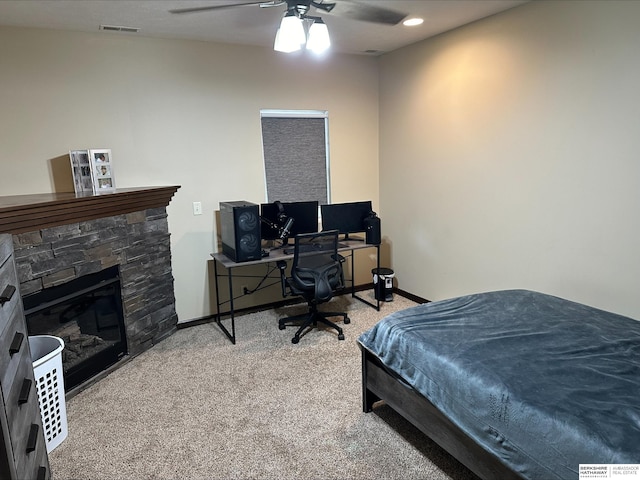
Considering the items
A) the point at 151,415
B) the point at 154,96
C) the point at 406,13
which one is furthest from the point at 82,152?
the point at 406,13

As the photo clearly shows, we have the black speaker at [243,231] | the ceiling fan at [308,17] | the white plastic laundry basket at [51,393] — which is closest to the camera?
the white plastic laundry basket at [51,393]

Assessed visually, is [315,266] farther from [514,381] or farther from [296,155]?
[514,381]

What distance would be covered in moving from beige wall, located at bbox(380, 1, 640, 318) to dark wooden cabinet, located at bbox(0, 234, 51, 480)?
3.28 meters

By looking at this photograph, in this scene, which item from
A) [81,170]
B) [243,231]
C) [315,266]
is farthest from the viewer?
[315,266]

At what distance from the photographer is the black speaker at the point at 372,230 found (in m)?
3.97

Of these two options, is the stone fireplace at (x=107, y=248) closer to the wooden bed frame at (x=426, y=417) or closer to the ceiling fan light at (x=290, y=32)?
the ceiling fan light at (x=290, y=32)

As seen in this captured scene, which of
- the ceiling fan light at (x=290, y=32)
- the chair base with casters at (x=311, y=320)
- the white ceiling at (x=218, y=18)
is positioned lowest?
the chair base with casters at (x=311, y=320)

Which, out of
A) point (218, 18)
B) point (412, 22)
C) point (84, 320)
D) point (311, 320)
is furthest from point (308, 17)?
point (84, 320)

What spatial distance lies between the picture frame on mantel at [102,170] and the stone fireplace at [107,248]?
0.52 ft

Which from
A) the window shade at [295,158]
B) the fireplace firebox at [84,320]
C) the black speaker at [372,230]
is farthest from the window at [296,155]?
the fireplace firebox at [84,320]

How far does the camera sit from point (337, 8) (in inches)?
97.4

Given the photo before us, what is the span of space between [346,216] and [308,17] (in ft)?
6.85

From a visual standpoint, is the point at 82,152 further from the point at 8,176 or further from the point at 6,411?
the point at 6,411

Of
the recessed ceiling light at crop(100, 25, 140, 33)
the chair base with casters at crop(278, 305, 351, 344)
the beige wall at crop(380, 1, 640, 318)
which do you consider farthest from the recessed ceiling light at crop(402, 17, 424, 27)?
the chair base with casters at crop(278, 305, 351, 344)
